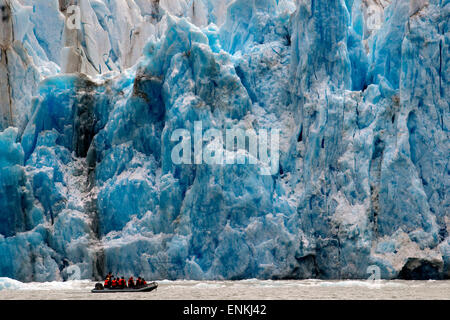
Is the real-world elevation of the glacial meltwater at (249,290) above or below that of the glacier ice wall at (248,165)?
below

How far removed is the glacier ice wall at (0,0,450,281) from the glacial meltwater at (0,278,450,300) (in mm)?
1216

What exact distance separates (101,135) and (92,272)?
5.40m

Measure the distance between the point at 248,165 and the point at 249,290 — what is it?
18.0 ft

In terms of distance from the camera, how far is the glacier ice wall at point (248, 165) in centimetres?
2514

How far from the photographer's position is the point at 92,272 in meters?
26.1

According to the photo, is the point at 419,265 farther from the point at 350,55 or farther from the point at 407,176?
the point at 350,55

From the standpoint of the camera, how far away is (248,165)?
84.2 ft

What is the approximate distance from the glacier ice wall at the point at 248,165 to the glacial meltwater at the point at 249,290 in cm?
122

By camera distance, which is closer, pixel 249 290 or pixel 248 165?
pixel 249 290

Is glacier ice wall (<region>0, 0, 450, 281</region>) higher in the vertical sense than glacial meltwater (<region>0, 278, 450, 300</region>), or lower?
higher

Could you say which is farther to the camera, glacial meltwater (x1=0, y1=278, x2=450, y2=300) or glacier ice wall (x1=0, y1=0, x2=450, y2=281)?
glacier ice wall (x1=0, y1=0, x2=450, y2=281)

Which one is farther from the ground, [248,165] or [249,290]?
[248,165]

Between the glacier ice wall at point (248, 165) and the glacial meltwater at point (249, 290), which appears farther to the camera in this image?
the glacier ice wall at point (248, 165)

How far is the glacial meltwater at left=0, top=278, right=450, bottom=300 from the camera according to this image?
19844 millimetres
